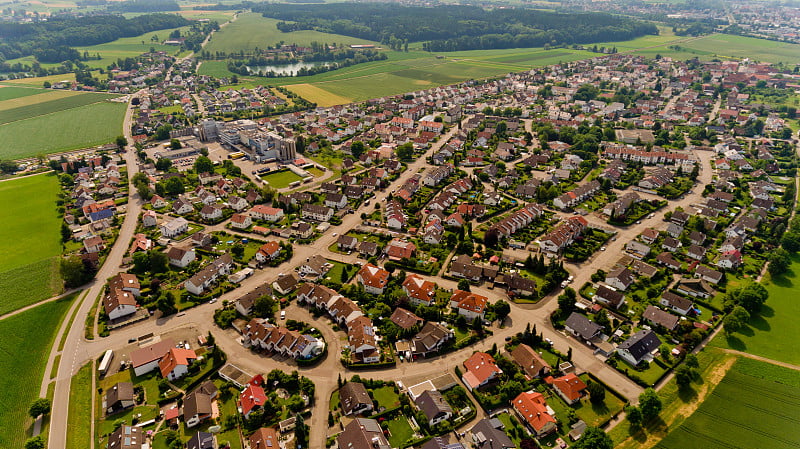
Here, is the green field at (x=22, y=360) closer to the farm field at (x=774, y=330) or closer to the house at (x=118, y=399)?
the house at (x=118, y=399)

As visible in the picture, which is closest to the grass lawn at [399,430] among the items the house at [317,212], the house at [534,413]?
the house at [534,413]

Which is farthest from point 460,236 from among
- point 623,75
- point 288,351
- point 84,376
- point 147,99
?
point 623,75

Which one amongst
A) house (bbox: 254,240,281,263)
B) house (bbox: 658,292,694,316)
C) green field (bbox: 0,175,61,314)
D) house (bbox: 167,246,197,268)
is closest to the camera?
house (bbox: 658,292,694,316)

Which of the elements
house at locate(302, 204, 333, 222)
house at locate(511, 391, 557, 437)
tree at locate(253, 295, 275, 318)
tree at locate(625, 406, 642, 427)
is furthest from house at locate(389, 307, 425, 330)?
house at locate(302, 204, 333, 222)

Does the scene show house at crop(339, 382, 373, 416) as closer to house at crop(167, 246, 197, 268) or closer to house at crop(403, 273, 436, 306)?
house at crop(403, 273, 436, 306)

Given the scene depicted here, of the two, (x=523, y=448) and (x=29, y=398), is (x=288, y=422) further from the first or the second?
(x=29, y=398)
